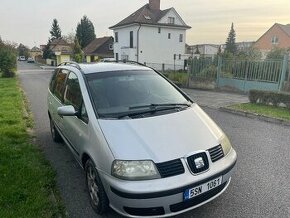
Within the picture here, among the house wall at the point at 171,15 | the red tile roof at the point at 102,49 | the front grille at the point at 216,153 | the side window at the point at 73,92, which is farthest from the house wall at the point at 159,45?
the front grille at the point at 216,153

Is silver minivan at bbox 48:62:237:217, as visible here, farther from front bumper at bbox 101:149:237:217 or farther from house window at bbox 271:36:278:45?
house window at bbox 271:36:278:45

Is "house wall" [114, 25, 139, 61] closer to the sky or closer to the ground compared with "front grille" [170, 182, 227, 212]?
closer to the sky

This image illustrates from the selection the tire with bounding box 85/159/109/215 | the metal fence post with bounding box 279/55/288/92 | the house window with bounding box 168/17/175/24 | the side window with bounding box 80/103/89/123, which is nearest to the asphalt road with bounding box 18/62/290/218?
the tire with bounding box 85/159/109/215

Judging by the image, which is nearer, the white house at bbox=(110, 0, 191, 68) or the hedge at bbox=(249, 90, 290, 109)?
the hedge at bbox=(249, 90, 290, 109)

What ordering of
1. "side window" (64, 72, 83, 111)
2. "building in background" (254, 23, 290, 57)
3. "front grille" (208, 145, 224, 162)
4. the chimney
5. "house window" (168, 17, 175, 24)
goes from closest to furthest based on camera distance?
"front grille" (208, 145, 224, 162) < "side window" (64, 72, 83, 111) < "house window" (168, 17, 175, 24) < the chimney < "building in background" (254, 23, 290, 57)

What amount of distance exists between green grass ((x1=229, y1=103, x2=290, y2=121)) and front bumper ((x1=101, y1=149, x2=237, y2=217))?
566 cm

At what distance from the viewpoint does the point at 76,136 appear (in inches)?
150

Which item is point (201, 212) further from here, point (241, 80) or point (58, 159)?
point (241, 80)

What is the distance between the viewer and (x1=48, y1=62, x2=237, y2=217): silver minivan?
2680mm

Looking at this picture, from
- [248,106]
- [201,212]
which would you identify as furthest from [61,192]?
[248,106]

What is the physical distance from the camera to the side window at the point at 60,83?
4.92 m

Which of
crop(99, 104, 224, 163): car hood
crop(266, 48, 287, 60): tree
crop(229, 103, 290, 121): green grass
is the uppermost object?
crop(266, 48, 287, 60): tree

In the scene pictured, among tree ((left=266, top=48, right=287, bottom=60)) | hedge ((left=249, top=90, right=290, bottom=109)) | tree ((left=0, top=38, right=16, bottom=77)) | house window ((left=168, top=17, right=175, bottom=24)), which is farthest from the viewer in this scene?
house window ((left=168, top=17, right=175, bottom=24))

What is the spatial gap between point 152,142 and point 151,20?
35586 millimetres
